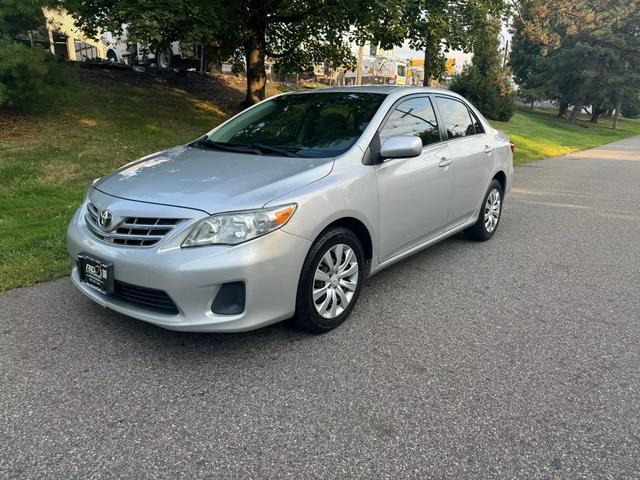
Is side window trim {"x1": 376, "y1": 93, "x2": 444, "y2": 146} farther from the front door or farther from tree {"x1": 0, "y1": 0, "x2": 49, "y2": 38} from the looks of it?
tree {"x1": 0, "y1": 0, "x2": 49, "y2": 38}

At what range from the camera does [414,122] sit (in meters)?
4.36

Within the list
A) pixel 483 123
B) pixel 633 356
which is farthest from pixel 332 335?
pixel 483 123

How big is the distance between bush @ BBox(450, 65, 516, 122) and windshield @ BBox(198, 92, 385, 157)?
22.0m

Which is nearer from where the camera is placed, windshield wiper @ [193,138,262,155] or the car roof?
windshield wiper @ [193,138,262,155]

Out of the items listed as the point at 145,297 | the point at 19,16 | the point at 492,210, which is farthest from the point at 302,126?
the point at 19,16

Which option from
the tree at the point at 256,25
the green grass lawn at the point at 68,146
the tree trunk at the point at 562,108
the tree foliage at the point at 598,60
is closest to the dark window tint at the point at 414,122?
the green grass lawn at the point at 68,146

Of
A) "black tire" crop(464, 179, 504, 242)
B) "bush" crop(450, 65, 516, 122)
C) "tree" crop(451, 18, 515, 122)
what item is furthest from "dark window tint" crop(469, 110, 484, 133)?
"bush" crop(450, 65, 516, 122)

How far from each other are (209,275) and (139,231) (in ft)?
1.81

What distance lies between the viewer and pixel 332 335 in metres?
3.46

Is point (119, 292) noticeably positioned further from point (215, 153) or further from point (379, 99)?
point (379, 99)

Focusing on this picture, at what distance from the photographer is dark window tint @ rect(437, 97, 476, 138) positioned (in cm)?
483

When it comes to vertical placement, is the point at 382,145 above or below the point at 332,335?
above

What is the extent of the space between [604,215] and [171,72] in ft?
43.9

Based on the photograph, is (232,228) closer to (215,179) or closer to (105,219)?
(215,179)
